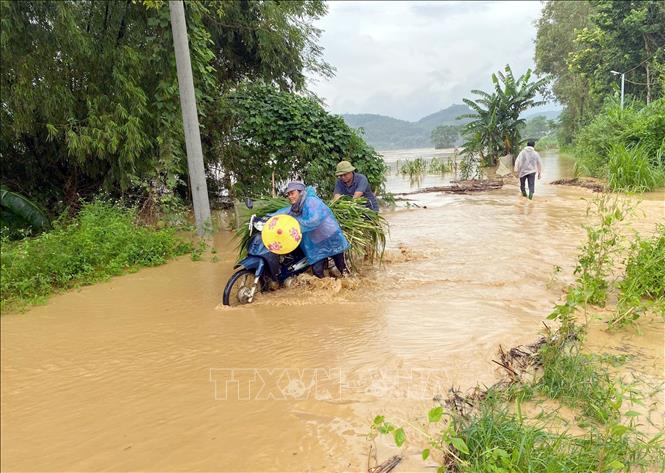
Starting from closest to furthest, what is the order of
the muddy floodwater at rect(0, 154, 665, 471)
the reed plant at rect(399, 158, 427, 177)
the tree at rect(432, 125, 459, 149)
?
1. the muddy floodwater at rect(0, 154, 665, 471)
2. the reed plant at rect(399, 158, 427, 177)
3. the tree at rect(432, 125, 459, 149)

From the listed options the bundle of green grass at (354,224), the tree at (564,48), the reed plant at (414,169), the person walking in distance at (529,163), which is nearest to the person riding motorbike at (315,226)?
the bundle of green grass at (354,224)

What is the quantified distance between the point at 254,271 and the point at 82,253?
242 centimetres

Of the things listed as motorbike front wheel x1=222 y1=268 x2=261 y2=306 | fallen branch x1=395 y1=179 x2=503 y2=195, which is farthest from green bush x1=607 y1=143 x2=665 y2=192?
motorbike front wheel x1=222 y1=268 x2=261 y2=306

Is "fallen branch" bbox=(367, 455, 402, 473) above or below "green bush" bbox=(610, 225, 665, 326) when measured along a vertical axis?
below

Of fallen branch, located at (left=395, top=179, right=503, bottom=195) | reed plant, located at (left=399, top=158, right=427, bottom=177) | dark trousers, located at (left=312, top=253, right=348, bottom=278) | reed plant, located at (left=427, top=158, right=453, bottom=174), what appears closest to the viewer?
dark trousers, located at (left=312, top=253, right=348, bottom=278)

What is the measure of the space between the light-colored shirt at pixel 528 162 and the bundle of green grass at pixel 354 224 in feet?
24.5

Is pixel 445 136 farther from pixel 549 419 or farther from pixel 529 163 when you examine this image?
pixel 549 419

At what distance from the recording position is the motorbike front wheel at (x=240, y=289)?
16.4ft

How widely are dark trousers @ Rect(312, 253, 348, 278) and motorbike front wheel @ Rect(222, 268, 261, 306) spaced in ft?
2.38

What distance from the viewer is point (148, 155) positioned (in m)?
8.21

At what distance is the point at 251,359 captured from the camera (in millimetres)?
3775

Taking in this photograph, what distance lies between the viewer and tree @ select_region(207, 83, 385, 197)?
32.6ft

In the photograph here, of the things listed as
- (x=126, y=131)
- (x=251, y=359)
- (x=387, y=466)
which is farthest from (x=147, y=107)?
(x=387, y=466)

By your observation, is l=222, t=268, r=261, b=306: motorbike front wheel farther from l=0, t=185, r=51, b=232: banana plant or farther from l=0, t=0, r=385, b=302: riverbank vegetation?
l=0, t=185, r=51, b=232: banana plant
